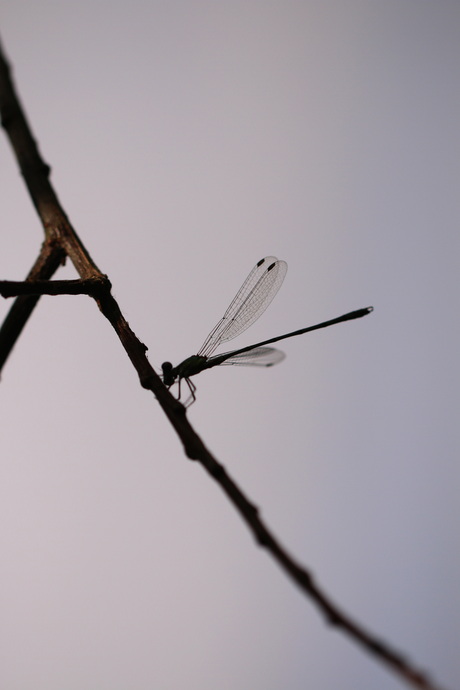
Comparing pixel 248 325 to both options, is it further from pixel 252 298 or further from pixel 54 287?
pixel 54 287

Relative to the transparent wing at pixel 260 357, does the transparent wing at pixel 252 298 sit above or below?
above

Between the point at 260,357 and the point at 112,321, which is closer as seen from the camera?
the point at 112,321

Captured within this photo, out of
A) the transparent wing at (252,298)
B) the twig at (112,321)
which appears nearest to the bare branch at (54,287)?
the twig at (112,321)

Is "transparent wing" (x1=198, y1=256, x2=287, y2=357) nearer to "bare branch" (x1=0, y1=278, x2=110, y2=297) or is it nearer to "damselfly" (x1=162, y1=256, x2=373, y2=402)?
"damselfly" (x1=162, y1=256, x2=373, y2=402)

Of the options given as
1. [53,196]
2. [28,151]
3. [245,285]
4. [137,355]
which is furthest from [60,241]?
[245,285]

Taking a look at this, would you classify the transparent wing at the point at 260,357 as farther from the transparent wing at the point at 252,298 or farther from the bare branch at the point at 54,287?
the bare branch at the point at 54,287

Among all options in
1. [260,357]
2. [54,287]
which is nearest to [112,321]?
[54,287]

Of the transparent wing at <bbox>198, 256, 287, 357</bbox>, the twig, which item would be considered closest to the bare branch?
the twig
